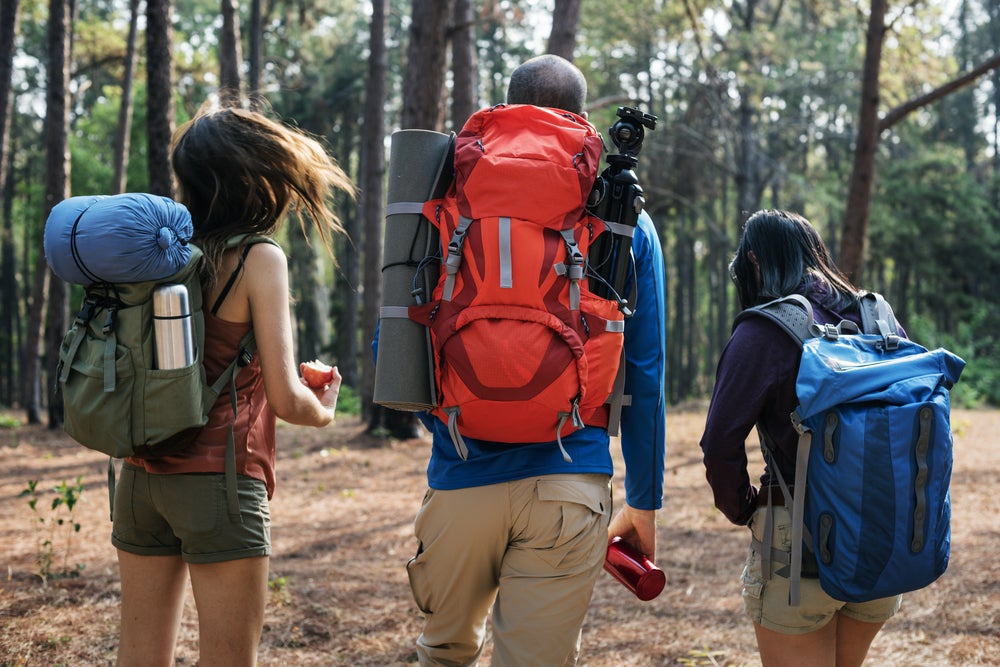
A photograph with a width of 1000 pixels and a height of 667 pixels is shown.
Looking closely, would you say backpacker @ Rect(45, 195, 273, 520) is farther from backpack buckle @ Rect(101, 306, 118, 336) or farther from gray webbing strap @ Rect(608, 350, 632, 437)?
gray webbing strap @ Rect(608, 350, 632, 437)

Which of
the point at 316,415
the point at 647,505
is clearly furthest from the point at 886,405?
the point at 316,415

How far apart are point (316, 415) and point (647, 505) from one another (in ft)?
3.06

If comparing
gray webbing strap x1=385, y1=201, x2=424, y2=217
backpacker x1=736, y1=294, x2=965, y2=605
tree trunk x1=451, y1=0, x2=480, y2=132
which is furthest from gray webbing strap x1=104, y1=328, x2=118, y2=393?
tree trunk x1=451, y1=0, x2=480, y2=132

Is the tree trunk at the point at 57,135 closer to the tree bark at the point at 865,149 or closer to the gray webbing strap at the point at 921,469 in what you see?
the tree bark at the point at 865,149

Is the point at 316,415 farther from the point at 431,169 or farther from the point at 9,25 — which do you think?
the point at 9,25

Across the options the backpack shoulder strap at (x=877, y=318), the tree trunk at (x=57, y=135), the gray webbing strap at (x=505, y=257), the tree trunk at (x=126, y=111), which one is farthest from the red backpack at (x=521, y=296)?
the tree trunk at (x=126, y=111)

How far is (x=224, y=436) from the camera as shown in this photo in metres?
2.24

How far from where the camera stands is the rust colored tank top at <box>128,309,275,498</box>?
2205 millimetres

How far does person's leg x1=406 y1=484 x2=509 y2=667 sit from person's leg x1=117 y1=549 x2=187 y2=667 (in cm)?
63

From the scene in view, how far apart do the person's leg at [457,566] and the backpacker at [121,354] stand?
64cm

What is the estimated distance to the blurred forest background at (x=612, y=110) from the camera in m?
10.7

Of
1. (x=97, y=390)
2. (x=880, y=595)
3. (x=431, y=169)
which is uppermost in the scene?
(x=431, y=169)

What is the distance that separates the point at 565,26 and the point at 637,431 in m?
7.74

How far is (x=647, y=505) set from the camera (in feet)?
7.86
